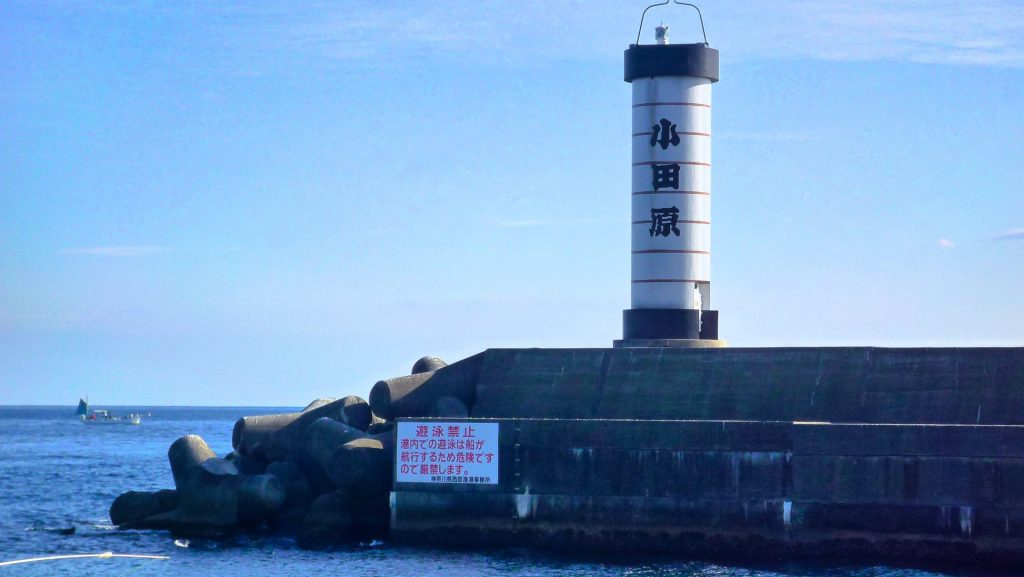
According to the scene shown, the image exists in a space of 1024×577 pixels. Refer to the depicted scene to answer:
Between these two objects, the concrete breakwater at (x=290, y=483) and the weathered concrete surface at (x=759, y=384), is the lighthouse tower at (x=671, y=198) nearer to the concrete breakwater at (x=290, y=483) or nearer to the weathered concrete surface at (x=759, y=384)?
the weathered concrete surface at (x=759, y=384)

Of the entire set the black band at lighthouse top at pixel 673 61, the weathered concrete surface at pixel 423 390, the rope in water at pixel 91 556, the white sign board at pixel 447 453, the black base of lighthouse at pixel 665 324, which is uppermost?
the black band at lighthouse top at pixel 673 61

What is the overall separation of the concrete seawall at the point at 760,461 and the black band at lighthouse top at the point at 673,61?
5672 mm

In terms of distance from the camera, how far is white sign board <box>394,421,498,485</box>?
22.5m

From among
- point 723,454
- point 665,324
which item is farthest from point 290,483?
point 723,454

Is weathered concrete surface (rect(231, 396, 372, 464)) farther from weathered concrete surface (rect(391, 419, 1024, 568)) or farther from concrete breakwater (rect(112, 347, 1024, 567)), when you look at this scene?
weathered concrete surface (rect(391, 419, 1024, 568))

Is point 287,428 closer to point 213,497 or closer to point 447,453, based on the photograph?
point 213,497

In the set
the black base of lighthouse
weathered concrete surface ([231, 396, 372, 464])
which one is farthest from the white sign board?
the black base of lighthouse

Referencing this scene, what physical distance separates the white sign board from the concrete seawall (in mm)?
170

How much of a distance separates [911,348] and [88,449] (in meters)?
51.0

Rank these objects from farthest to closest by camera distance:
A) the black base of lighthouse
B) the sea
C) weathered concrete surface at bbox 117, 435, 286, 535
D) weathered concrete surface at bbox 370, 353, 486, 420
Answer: the black base of lighthouse < weathered concrete surface at bbox 370, 353, 486, 420 < weathered concrete surface at bbox 117, 435, 286, 535 < the sea

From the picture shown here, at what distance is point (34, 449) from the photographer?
67.6 meters

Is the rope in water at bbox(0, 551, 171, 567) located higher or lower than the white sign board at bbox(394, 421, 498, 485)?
lower

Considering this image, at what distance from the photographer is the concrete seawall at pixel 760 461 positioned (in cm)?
2008

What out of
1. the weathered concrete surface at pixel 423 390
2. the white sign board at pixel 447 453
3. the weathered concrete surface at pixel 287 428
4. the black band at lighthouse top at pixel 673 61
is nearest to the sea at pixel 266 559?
the white sign board at pixel 447 453
